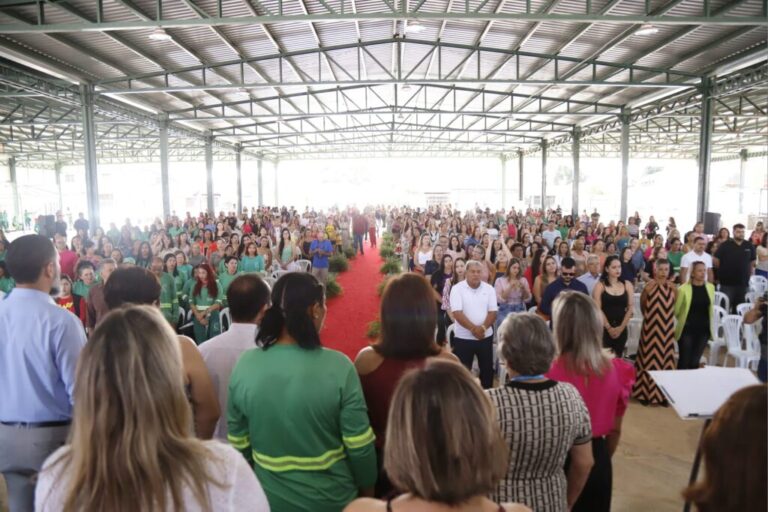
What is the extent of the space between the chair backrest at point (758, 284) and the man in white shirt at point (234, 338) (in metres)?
7.59

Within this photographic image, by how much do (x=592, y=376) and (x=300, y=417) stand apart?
4.19 ft

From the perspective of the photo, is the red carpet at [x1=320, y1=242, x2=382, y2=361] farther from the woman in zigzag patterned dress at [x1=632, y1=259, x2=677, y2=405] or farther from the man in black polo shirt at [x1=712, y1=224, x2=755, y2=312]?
the man in black polo shirt at [x1=712, y1=224, x2=755, y2=312]

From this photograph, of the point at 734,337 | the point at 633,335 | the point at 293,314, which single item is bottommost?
the point at 633,335

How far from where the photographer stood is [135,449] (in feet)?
3.38

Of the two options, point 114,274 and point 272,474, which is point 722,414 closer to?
point 272,474

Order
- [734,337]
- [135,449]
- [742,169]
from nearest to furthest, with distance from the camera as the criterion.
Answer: [135,449]
[734,337]
[742,169]

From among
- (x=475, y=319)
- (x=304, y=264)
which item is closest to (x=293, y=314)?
(x=475, y=319)

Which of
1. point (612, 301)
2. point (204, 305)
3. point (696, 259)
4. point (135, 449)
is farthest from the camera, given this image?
point (696, 259)

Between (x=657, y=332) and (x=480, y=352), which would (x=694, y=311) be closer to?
(x=657, y=332)

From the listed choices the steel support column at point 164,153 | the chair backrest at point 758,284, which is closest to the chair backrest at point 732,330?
the chair backrest at point 758,284

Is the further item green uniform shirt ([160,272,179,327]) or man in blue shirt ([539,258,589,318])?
green uniform shirt ([160,272,179,327])

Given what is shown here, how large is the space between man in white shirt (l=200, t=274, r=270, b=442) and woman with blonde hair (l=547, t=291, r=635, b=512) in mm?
1373

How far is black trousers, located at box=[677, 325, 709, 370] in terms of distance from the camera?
490 cm

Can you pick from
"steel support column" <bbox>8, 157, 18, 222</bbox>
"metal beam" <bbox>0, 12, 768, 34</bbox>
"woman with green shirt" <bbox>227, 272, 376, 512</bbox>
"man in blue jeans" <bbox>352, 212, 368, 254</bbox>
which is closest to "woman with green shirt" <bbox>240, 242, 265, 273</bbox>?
"metal beam" <bbox>0, 12, 768, 34</bbox>
